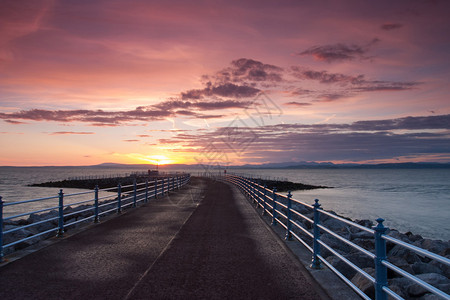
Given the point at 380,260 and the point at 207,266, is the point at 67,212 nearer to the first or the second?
the point at 207,266

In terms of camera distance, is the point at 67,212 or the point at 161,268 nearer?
the point at 161,268

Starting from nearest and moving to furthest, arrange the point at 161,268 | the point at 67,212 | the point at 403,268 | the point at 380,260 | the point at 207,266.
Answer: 1. the point at 380,260
2. the point at 161,268
3. the point at 207,266
4. the point at 403,268
5. the point at 67,212

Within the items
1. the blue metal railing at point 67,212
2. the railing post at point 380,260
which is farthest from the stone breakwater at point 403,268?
the blue metal railing at point 67,212

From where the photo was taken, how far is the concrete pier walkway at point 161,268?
568 centimetres

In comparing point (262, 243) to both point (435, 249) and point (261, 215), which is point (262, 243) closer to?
point (261, 215)

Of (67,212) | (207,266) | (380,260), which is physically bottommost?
(67,212)

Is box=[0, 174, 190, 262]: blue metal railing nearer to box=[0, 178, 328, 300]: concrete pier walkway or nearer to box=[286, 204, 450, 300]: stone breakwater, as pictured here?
box=[0, 178, 328, 300]: concrete pier walkway

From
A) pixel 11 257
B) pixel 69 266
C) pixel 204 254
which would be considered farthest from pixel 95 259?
pixel 204 254

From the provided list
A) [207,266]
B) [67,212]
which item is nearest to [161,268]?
[207,266]

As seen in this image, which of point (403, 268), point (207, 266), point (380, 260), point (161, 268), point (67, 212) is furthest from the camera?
point (67, 212)

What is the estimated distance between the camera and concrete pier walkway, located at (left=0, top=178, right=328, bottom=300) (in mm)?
5676

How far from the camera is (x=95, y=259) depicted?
25.4 ft

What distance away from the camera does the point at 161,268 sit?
704 cm

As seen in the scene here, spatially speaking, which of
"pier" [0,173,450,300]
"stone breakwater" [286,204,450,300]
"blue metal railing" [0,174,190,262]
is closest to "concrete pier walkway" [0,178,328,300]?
"pier" [0,173,450,300]
